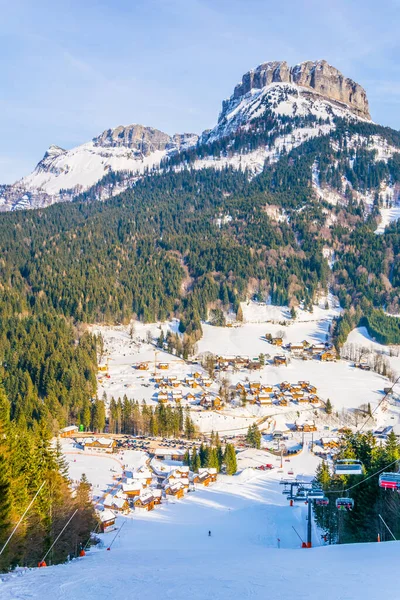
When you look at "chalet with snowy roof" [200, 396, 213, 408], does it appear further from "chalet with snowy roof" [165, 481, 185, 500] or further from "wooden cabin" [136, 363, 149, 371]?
"chalet with snowy roof" [165, 481, 185, 500]

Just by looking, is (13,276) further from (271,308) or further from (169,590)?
(169,590)

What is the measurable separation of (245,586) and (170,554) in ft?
49.1

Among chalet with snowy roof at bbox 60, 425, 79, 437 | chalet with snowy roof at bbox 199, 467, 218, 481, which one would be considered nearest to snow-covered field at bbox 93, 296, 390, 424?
chalet with snowy roof at bbox 60, 425, 79, 437

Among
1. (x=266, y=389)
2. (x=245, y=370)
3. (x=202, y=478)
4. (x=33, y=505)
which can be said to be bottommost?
(x=202, y=478)

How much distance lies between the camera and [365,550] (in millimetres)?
20125

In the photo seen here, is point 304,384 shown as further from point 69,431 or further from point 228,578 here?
point 228,578

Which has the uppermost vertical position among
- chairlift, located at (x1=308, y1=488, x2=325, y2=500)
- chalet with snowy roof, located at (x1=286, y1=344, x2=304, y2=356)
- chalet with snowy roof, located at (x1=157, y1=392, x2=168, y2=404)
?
chalet with snowy roof, located at (x1=286, y1=344, x2=304, y2=356)

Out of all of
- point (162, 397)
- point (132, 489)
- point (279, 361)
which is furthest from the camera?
point (279, 361)

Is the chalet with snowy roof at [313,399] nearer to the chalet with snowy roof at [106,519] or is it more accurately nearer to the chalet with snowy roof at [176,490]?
the chalet with snowy roof at [176,490]

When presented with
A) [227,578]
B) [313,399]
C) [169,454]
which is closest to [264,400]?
[313,399]

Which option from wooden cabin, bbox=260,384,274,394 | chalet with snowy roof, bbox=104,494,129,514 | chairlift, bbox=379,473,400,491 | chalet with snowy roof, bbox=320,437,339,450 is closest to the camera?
chairlift, bbox=379,473,400,491

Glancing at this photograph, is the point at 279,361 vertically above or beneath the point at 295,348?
beneath

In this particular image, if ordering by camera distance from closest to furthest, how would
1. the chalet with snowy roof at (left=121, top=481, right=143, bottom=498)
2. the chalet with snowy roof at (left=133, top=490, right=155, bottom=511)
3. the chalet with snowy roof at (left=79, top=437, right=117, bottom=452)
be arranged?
the chalet with snowy roof at (left=133, top=490, right=155, bottom=511)
the chalet with snowy roof at (left=121, top=481, right=143, bottom=498)
the chalet with snowy roof at (left=79, top=437, right=117, bottom=452)

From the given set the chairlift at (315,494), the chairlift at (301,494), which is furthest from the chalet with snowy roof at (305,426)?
the chairlift at (315,494)
